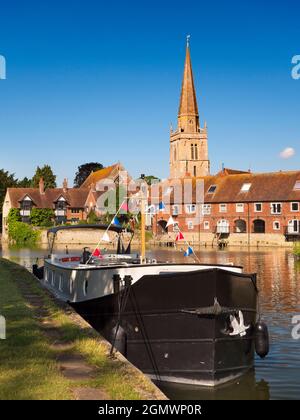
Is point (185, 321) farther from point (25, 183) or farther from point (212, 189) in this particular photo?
point (25, 183)

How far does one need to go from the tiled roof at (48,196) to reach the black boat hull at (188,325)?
91.5 m

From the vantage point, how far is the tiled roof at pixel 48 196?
10390 cm

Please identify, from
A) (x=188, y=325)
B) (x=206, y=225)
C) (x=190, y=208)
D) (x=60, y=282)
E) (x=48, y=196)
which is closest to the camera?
(x=188, y=325)

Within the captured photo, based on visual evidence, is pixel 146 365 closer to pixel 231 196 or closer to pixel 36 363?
pixel 36 363

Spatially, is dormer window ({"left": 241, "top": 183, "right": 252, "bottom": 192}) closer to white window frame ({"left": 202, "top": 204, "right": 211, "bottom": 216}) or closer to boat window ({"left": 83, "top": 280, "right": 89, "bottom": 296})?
white window frame ({"left": 202, "top": 204, "right": 211, "bottom": 216})

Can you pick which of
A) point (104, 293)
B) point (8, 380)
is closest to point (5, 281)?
point (104, 293)

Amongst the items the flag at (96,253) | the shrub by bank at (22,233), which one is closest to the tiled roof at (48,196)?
the shrub by bank at (22,233)

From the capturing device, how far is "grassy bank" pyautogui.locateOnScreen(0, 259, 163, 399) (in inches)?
341

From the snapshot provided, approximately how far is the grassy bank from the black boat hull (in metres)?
1.37

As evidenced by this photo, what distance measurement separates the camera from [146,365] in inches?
554

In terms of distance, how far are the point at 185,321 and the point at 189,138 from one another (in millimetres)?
121154

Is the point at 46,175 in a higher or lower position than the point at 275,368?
higher

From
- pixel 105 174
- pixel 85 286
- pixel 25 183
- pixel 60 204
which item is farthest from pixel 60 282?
pixel 25 183

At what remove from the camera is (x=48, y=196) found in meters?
106
